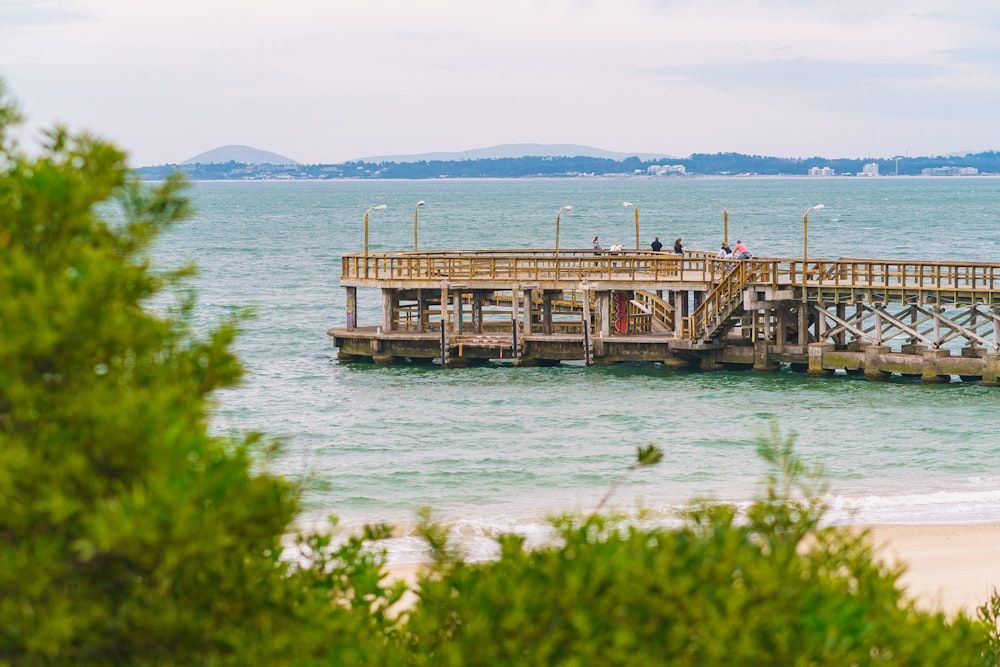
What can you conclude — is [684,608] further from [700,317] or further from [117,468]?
[700,317]

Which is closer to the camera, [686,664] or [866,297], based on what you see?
[686,664]

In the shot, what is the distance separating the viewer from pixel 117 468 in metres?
5.64

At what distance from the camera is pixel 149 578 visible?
5.84 meters

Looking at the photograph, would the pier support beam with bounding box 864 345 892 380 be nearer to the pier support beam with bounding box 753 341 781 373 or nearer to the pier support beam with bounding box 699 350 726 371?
the pier support beam with bounding box 753 341 781 373

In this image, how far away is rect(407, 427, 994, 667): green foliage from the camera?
5914 millimetres

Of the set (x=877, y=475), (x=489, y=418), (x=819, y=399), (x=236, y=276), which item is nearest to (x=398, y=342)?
(x=489, y=418)

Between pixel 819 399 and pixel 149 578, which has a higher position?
pixel 149 578

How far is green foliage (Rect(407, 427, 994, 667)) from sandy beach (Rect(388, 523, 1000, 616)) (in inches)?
455

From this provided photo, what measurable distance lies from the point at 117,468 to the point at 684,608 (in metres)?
2.32

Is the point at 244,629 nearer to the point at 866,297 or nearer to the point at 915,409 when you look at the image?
the point at 915,409

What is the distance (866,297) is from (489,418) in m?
9.65

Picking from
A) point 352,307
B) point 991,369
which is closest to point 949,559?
point 991,369

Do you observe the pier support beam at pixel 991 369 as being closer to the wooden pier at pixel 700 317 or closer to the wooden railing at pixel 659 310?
the wooden pier at pixel 700 317

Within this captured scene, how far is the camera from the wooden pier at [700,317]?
35156mm
